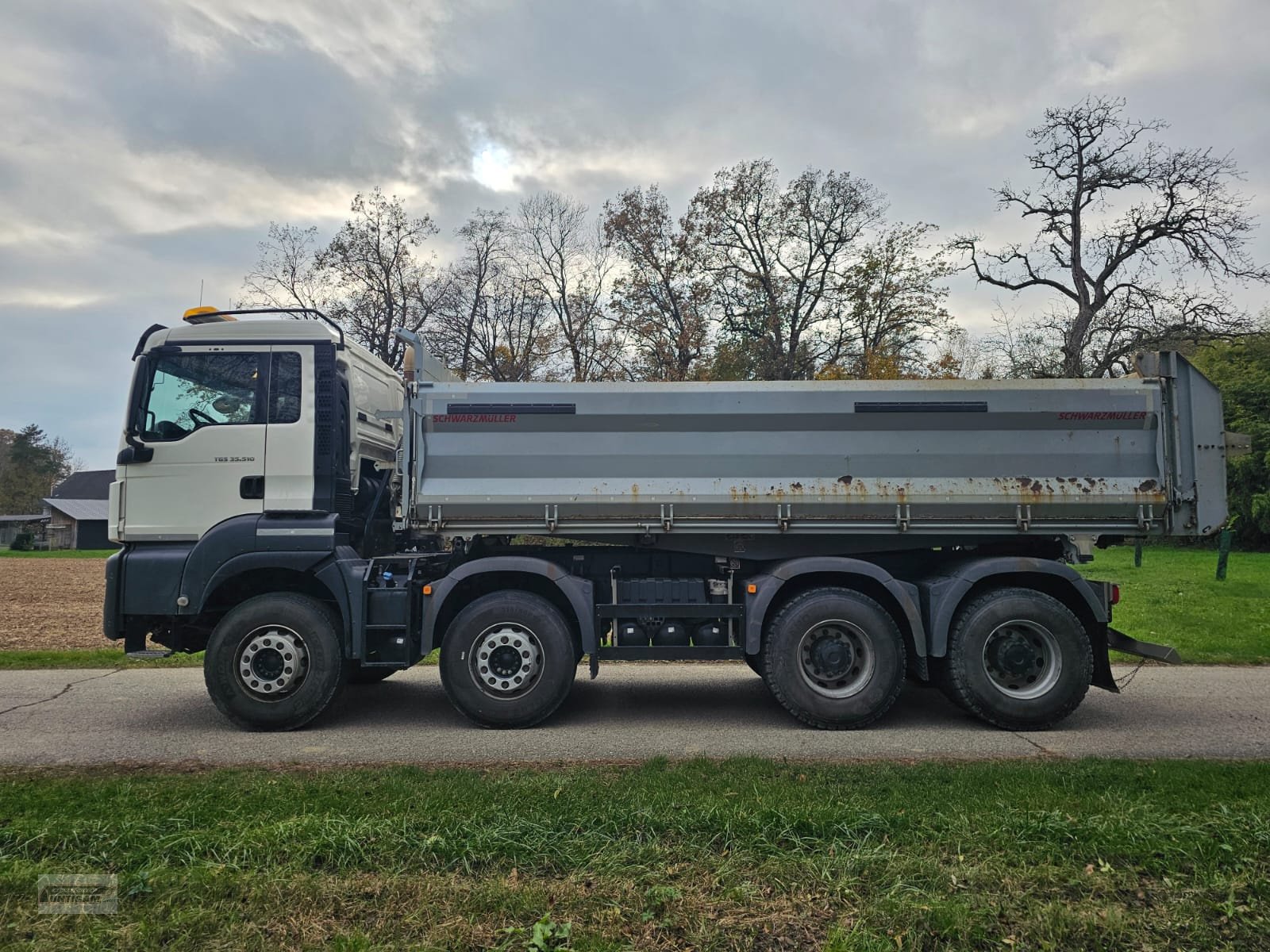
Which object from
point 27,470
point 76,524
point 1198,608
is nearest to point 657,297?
point 1198,608

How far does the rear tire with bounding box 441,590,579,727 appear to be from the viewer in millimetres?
6613

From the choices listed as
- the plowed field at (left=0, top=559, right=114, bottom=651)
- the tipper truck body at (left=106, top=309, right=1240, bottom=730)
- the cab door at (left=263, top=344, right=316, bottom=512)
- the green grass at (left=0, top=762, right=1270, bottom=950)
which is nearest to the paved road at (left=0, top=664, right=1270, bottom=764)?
the tipper truck body at (left=106, top=309, right=1240, bottom=730)

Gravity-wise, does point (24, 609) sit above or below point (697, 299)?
below

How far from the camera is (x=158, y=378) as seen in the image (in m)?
6.85

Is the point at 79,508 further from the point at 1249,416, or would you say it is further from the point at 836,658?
the point at 1249,416

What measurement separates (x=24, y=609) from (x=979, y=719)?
18.1m

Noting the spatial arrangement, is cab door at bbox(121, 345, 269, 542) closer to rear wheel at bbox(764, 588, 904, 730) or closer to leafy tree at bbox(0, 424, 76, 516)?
rear wheel at bbox(764, 588, 904, 730)

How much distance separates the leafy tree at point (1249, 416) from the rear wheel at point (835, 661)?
106 ft

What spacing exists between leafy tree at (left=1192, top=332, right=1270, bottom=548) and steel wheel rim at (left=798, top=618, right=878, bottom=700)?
32505mm

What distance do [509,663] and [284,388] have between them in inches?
113

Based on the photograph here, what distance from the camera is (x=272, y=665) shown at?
6.63 metres

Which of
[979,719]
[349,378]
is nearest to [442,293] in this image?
[349,378]

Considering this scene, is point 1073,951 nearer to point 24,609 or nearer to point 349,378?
point 349,378
